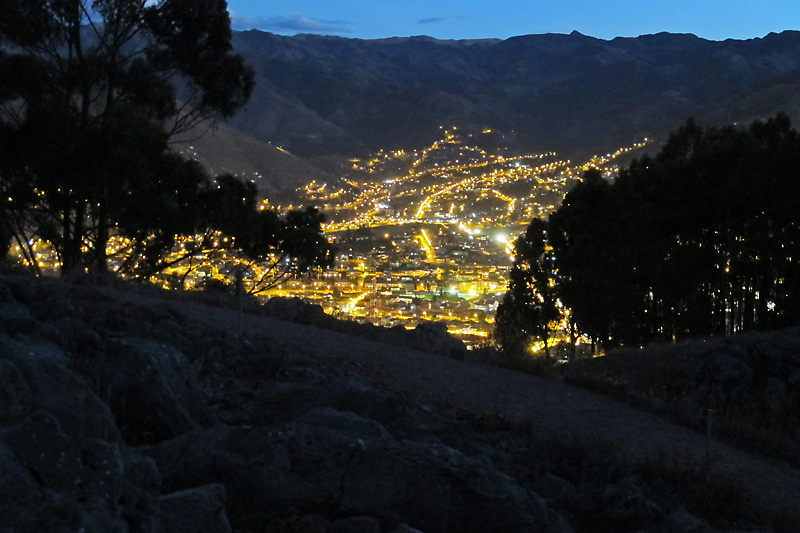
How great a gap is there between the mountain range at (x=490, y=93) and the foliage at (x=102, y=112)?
38226 millimetres

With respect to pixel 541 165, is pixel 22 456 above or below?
below

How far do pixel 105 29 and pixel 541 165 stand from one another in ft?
175

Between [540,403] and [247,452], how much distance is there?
461 cm

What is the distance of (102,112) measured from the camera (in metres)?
16.0

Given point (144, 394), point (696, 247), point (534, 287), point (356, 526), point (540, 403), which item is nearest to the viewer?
point (356, 526)

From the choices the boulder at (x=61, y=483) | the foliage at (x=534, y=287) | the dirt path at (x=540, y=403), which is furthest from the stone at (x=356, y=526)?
the foliage at (x=534, y=287)

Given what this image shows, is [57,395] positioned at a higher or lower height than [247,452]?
higher

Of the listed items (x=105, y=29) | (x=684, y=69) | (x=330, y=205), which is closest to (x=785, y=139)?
(x=105, y=29)

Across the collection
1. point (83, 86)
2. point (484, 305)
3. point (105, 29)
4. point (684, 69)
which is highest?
point (684, 69)

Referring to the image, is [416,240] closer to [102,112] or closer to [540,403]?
[102,112]

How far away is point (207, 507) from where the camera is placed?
3488 millimetres

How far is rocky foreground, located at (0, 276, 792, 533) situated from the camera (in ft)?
9.95

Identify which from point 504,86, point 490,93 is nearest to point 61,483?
point 490,93

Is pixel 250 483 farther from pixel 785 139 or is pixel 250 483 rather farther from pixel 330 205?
pixel 330 205
